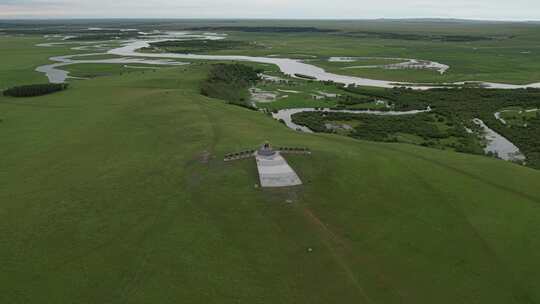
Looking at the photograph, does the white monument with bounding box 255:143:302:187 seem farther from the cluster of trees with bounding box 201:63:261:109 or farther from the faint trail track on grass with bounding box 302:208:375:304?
the cluster of trees with bounding box 201:63:261:109

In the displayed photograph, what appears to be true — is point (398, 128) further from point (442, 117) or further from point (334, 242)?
point (334, 242)

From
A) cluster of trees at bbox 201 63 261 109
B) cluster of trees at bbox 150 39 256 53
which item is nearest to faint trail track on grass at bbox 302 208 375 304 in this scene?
cluster of trees at bbox 201 63 261 109

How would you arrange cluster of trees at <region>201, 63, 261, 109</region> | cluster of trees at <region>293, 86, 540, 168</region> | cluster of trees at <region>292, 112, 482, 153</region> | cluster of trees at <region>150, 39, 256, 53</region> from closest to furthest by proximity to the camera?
cluster of trees at <region>292, 112, 482, 153</region> → cluster of trees at <region>293, 86, 540, 168</region> → cluster of trees at <region>201, 63, 261, 109</region> → cluster of trees at <region>150, 39, 256, 53</region>

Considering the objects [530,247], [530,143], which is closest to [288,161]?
[530,247]

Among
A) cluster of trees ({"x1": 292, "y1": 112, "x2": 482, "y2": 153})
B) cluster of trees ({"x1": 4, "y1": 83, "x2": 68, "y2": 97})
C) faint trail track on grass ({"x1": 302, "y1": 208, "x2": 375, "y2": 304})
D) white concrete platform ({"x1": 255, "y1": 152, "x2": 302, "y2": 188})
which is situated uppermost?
cluster of trees ({"x1": 4, "y1": 83, "x2": 68, "y2": 97})

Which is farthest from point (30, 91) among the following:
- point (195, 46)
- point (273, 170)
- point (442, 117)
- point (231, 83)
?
point (195, 46)

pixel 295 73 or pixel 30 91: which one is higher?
pixel 295 73
